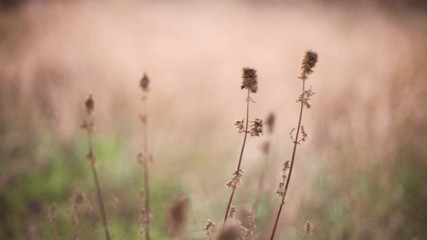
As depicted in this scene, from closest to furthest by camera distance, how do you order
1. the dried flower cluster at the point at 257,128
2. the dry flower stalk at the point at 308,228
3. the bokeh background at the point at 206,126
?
the dried flower cluster at the point at 257,128 < the dry flower stalk at the point at 308,228 < the bokeh background at the point at 206,126

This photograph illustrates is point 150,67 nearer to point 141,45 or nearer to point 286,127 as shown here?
point 141,45

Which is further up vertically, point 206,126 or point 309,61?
point 206,126

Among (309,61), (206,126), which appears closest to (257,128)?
(309,61)

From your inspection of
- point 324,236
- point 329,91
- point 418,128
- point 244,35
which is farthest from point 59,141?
point 244,35

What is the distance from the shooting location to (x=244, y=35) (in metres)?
6.46

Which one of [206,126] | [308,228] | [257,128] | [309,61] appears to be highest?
[206,126]

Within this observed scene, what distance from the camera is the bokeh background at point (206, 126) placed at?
96.4 inches

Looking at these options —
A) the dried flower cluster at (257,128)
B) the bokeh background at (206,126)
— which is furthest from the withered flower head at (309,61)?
the bokeh background at (206,126)

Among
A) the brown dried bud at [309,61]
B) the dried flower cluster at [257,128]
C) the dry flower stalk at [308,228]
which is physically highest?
the brown dried bud at [309,61]

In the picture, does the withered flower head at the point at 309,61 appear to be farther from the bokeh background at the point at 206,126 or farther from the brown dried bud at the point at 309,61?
the bokeh background at the point at 206,126

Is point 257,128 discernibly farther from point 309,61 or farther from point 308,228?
point 308,228

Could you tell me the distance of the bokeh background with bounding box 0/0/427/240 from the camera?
2.45 meters

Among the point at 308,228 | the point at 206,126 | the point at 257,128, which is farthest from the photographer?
the point at 206,126

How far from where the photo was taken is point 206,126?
396cm
